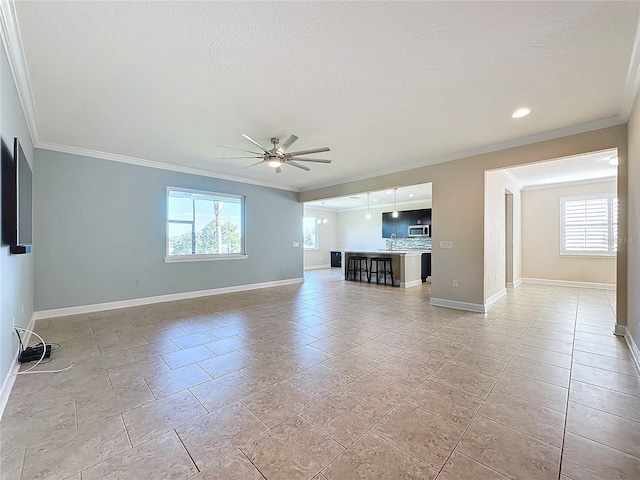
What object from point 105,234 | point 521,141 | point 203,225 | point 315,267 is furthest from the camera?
point 315,267

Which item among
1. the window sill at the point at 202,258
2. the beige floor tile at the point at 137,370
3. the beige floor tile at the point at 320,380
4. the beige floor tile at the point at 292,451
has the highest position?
the window sill at the point at 202,258

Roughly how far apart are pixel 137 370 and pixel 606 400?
395 cm

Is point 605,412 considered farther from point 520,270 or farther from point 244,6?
point 520,270

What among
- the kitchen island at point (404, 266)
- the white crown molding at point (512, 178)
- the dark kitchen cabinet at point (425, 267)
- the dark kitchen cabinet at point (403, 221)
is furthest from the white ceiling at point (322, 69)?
the dark kitchen cabinet at point (403, 221)

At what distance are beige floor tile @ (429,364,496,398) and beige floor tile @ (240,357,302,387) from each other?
1292 mm

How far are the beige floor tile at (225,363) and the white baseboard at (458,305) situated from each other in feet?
12.3

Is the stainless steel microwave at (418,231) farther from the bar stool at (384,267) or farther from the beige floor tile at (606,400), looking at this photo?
the beige floor tile at (606,400)

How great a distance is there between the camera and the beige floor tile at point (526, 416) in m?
1.75

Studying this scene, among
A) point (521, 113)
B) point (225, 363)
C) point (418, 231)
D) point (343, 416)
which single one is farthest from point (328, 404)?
point (418, 231)

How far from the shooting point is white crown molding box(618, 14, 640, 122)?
2.25 m

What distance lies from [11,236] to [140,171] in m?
3.41

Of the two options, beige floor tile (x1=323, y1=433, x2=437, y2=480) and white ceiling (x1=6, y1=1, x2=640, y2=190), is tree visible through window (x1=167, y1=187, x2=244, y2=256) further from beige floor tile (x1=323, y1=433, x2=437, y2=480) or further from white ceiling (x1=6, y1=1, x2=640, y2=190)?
beige floor tile (x1=323, y1=433, x2=437, y2=480)

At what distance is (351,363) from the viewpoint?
277 centimetres

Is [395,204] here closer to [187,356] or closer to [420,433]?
[187,356]
